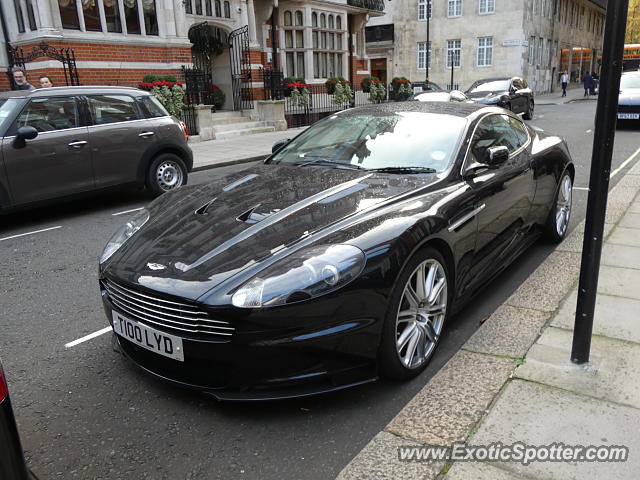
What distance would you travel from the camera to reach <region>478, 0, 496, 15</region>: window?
1567 inches

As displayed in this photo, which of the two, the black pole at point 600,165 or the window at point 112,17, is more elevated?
the window at point 112,17

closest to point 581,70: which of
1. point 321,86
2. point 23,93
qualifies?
point 321,86

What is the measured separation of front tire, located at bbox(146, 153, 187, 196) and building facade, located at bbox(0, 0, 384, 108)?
26.3ft

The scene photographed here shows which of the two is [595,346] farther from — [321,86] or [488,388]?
[321,86]

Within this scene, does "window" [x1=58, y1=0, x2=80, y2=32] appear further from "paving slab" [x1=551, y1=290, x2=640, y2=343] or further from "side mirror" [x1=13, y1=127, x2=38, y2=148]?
"paving slab" [x1=551, y1=290, x2=640, y2=343]

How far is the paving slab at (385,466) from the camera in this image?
7.35 feet

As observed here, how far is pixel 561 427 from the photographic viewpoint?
246 cm

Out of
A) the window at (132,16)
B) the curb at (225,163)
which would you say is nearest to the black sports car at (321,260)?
the curb at (225,163)

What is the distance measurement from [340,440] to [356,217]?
1.14m

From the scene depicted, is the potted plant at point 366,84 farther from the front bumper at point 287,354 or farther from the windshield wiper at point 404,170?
the front bumper at point 287,354

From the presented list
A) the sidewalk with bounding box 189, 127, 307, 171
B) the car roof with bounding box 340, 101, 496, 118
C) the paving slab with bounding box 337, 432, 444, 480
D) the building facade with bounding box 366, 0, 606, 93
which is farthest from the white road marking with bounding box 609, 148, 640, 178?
the building facade with bounding box 366, 0, 606, 93

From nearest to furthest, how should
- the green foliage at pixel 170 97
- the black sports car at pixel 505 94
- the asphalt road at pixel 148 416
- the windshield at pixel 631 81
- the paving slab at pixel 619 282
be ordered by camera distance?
the asphalt road at pixel 148 416, the paving slab at pixel 619 282, the green foliage at pixel 170 97, the windshield at pixel 631 81, the black sports car at pixel 505 94

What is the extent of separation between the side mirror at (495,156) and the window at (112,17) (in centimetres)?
1522

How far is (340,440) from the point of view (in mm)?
2566
